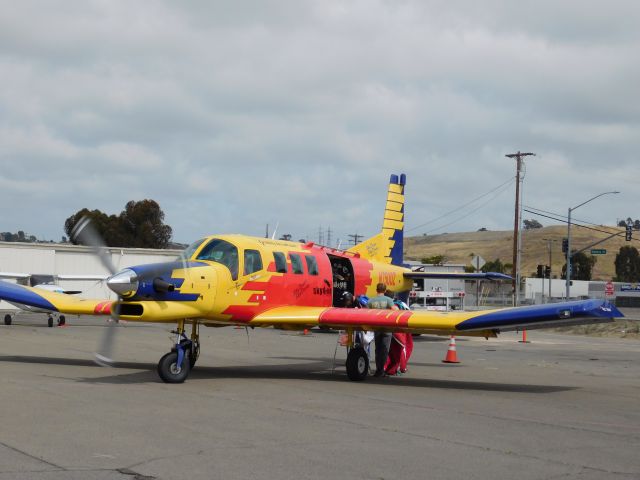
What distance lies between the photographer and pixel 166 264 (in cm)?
1499

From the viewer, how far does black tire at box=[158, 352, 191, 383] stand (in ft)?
48.0

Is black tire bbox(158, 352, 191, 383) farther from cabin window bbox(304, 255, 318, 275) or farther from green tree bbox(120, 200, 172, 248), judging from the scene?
green tree bbox(120, 200, 172, 248)

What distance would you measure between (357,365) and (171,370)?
377 cm

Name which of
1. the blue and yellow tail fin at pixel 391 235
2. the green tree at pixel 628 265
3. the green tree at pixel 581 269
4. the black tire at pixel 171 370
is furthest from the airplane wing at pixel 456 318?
the green tree at pixel 628 265

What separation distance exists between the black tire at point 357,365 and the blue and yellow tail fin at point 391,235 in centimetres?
643

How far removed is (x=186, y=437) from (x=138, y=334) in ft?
73.7

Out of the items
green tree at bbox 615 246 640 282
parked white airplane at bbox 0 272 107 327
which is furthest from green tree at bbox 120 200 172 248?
green tree at bbox 615 246 640 282

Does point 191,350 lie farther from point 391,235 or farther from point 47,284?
point 47,284

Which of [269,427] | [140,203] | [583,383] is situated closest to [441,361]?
[583,383]

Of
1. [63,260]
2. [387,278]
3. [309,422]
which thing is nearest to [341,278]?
[387,278]

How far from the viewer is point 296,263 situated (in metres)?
17.8

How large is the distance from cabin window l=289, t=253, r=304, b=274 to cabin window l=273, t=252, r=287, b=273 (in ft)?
0.78

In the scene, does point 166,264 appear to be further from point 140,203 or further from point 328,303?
point 140,203

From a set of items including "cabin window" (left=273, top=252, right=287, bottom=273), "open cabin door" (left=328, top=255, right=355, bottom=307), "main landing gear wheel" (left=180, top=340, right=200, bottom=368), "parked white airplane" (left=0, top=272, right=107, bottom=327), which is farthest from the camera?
"parked white airplane" (left=0, top=272, right=107, bottom=327)
